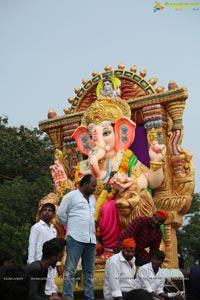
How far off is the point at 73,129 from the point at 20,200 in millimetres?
8142

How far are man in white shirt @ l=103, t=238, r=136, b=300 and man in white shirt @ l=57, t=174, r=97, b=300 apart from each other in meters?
0.38

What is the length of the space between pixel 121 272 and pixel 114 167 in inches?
155

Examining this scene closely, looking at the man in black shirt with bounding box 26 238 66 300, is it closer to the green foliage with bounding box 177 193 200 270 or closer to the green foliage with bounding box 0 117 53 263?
the green foliage with bounding box 0 117 53 263

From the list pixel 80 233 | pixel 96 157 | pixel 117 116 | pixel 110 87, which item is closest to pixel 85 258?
pixel 80 233

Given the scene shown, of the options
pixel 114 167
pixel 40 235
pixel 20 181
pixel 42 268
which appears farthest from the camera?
pixel 20 181

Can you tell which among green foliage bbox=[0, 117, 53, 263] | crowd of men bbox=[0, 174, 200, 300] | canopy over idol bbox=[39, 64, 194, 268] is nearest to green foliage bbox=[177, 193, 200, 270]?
green foliage bbox=[0, 117, 53, 263]

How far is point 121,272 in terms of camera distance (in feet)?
19.1

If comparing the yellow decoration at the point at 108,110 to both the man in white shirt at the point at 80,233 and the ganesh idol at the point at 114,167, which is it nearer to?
the ganesh idol at the point at 114,167

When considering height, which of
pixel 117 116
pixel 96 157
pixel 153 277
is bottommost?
pixel 153 277

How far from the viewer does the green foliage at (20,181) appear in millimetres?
16500

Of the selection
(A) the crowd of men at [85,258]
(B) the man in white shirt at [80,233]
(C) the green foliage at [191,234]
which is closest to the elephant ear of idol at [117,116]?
(A) the crowd of men at [85,258]

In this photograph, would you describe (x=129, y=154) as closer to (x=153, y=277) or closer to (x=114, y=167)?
(x=114, y=167)

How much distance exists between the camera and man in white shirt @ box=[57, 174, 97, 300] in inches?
237

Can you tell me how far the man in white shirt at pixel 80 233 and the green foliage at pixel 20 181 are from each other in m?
10.2
